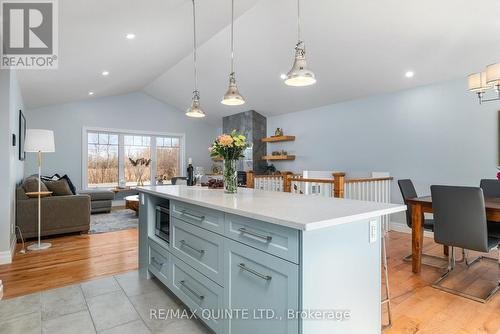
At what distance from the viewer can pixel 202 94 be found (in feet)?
22.5

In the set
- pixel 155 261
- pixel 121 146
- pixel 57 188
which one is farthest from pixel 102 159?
pixel 155 261

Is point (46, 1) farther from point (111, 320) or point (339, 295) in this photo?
point (339, 295)

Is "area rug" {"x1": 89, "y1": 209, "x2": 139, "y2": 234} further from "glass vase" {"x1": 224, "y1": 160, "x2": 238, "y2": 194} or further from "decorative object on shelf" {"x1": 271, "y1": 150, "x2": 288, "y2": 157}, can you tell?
"decorative object on shelf" {"x1": 271, "y1": 150, "x2": 288, "y2": 157}

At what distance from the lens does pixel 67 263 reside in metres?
3.28

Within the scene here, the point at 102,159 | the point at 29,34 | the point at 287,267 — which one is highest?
the point at 29,34

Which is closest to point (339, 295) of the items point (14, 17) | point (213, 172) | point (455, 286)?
point (455, 286)

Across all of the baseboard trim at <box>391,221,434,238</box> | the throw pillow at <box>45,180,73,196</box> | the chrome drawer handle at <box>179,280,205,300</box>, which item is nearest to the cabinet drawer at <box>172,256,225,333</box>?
the chrome drawer handle at <box>179,280,205,300</box>

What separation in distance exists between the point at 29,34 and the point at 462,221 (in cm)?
456

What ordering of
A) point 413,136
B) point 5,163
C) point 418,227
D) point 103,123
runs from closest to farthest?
point 418,227 < point 5,163 < point 413,136 < point 103,123

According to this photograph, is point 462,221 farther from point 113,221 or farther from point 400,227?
point 113,221

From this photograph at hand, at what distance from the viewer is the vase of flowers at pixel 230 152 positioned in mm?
2402

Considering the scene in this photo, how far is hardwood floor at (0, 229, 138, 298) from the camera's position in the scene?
9.02 ft

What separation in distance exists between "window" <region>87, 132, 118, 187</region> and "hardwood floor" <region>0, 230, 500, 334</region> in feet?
10.9

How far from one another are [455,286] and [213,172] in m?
7.02
